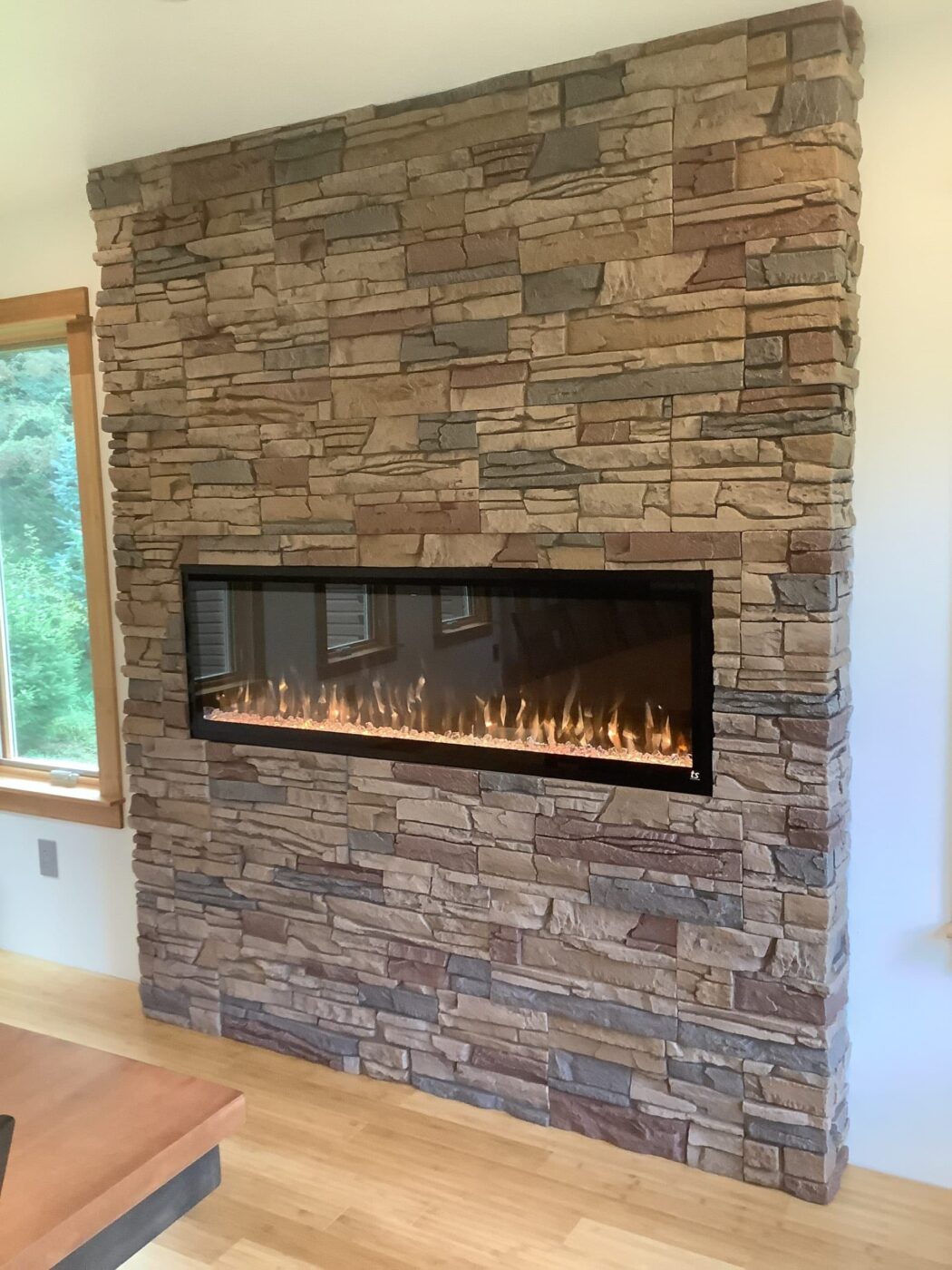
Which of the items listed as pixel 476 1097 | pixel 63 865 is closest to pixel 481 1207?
pixel 476 1097

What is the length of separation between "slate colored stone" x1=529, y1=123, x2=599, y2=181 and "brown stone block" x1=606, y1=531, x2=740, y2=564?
0.80m

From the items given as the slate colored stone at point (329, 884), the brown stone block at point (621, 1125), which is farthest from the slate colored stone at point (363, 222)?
the brown stone block at point (621, 1125)

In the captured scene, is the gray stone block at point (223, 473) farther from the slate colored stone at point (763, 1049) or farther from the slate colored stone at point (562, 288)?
the slate colored stone at point (763, 1049)

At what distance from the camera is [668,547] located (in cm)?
226

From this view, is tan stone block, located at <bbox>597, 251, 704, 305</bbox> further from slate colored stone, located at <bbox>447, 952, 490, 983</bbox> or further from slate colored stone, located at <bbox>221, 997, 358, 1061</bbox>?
slate colored stone, located at <bbox>221, 997, 358, 1061</bbox>

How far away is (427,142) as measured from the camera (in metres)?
2.43

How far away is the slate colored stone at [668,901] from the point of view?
2.26m

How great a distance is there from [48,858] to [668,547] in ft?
7.84

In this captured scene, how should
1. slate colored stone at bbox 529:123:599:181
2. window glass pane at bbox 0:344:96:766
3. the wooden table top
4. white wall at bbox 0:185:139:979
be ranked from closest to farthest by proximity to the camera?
the wooden table top, slate colored stone at bbox 529:123:599:181, white wall at bbox 0:185:139:979, window glass pane at bbox 0:344:96:766

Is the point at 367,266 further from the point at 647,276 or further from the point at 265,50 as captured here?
the point at 647,276

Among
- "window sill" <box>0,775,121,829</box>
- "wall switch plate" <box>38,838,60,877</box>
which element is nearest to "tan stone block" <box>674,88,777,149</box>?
"window sill" <box>0,775,121,829</box>

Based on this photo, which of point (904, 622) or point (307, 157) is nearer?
point (904, 622)

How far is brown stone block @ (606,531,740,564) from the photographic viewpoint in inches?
86.6

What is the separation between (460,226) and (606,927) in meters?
1.64
